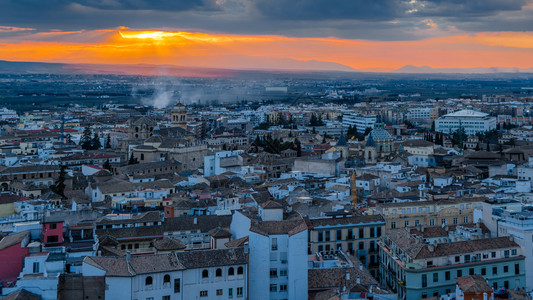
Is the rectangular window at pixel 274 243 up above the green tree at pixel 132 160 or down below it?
above

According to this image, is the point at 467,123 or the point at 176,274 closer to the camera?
the point at 176,274

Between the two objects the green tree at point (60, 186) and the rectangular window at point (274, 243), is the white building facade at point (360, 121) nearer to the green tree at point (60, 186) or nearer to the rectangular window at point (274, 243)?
the green tree at point (60, 186)

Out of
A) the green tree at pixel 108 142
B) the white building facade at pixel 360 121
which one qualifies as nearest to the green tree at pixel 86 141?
the green tree at pixel 108 142

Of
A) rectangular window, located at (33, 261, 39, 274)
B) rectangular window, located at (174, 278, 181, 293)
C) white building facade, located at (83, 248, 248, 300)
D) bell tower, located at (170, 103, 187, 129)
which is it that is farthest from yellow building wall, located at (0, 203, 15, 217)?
bell tower, located at (170, 103, 187, 129)

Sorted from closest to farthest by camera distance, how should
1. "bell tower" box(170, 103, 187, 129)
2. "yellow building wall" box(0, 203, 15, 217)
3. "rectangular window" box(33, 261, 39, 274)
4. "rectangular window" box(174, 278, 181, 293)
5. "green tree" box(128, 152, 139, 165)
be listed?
"rectangular window" box(174, 278, 181, 293) → "rectangular window" box(33, 261, 39, 274) → "yellow building wall" box(0, 203, 15, 217) → "green tree" box(128, 152, 139, 165) → "bell tower" box(170, 103, 187, 129)

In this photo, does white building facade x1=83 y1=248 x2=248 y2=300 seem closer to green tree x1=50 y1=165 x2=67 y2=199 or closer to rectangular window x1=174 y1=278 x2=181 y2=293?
rectangular window x1=174 y1=278 x2=181 y2=293

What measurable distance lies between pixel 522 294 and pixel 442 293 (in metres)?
2.16

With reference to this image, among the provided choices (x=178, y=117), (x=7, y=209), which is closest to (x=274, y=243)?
(x=7, y=209)

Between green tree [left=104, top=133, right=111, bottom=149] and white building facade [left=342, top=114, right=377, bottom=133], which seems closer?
green tree [left=104, top=133, right=111, bottom=149]

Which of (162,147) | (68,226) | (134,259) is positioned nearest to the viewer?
(134,259)

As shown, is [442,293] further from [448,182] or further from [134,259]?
[448,182]

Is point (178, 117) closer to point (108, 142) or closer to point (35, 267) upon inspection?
point (108, 142)

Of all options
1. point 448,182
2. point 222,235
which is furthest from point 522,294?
point 448,182

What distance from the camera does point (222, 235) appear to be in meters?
21.5
